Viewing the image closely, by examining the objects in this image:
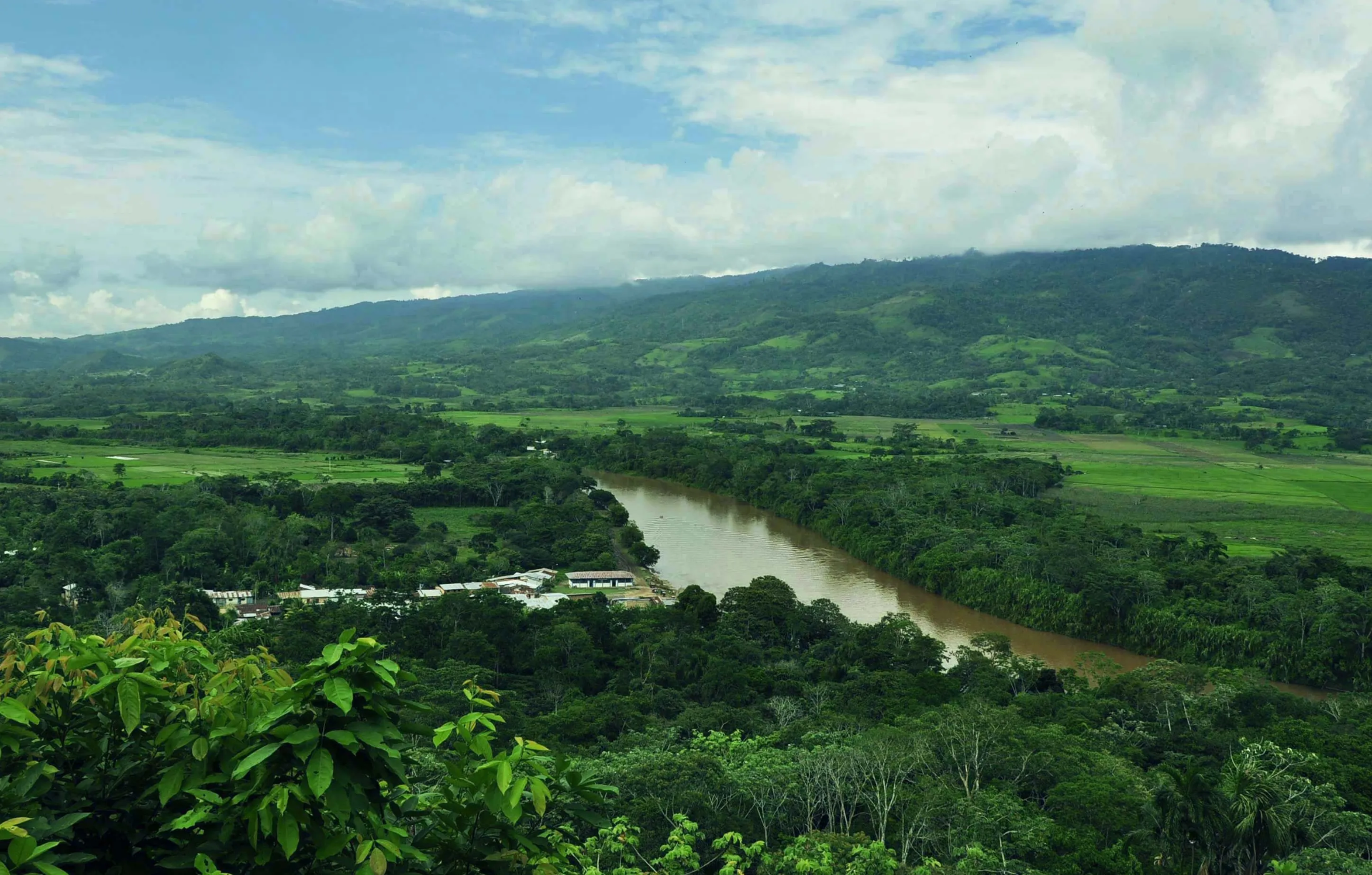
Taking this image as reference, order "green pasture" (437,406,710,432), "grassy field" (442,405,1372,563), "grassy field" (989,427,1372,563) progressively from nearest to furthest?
1. "grassy field" (989,427,1372,563)
2. "grassy field" (442,405,1372,563)
3. "green pasture" (437,406,710,432)

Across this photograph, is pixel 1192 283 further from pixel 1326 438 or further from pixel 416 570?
pixel 416 570

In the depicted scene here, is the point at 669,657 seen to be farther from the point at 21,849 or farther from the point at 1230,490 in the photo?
the point at 1230,490

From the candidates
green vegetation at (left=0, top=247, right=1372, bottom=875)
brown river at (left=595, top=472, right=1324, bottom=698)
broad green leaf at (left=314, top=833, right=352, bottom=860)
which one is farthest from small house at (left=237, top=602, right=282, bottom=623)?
broad green leaf at (left=314, top=833, right=352, bottom=860)

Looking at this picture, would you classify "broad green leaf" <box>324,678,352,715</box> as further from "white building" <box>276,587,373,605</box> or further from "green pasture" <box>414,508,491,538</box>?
"green pasture" <box>414,508,491,538</box>

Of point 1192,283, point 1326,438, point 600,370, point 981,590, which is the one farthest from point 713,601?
point 1192,283

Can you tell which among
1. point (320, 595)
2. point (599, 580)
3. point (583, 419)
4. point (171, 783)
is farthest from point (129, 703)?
point (583, 419)
